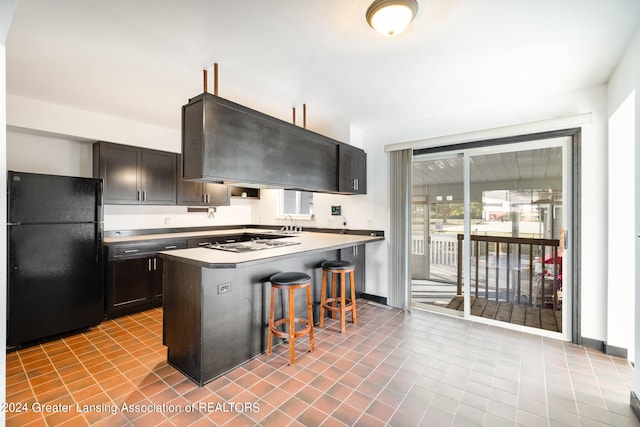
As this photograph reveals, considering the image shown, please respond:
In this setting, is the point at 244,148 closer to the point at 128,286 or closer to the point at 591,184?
the point at 128,286

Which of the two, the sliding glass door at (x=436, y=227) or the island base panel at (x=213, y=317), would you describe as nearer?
the island base panel at (x=213, y=317)

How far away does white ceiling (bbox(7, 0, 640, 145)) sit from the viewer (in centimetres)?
176

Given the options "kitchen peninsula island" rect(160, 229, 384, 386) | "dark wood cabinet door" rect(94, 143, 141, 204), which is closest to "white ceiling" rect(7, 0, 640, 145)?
"dark wood cabinet door" rect(94, 143, 141, 204)

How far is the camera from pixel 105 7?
1.75m

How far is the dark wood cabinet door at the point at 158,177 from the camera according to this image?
4027mm

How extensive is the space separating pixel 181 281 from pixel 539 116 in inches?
152

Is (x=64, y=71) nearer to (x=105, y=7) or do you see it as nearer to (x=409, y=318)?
(x=105, y=7)

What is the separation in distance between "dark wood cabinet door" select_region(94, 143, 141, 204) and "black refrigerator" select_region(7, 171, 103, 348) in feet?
1.73

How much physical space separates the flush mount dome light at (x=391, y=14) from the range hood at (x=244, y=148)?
134 centimetres

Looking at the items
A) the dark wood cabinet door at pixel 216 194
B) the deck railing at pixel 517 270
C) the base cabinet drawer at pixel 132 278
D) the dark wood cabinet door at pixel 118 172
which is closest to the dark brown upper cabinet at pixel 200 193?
the dark wood cabinet door at pixel 216 194

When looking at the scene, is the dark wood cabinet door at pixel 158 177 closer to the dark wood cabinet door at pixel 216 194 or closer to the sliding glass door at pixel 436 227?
the dark wood cabinet door at pixel 216 194

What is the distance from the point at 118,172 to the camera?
148 inches

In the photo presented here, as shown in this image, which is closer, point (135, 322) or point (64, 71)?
point (64, 71)

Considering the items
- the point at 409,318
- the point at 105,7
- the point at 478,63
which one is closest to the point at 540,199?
the point at 478,63
